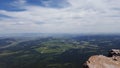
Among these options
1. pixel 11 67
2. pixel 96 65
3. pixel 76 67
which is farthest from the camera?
pixel 11 67

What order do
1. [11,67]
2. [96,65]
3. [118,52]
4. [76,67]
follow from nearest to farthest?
1. [96,65]
2. [118,52]
3. [76,67]
4. [11,67]

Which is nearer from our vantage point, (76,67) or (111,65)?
(111,65)

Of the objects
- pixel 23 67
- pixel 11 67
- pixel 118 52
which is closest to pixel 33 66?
pixel 23 67

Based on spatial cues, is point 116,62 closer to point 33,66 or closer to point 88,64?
point 88,64

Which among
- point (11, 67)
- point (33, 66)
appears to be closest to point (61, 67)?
point (33, 66)

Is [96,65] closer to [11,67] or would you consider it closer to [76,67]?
[76,67]

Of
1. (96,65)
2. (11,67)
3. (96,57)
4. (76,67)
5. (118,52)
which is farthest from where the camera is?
(11,67)

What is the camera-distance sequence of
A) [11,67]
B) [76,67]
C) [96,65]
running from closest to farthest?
[96,65], [76,67], [11,67]

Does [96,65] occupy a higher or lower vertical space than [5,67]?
higher

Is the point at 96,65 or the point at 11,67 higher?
the point at 96,65
